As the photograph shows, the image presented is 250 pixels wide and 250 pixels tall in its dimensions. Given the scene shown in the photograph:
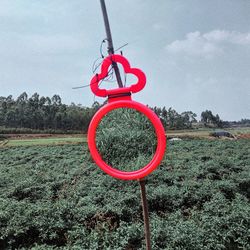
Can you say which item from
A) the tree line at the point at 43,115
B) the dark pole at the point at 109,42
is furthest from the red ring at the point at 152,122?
the tree line at the point at 43,115

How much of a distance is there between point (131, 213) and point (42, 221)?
6.79 feet

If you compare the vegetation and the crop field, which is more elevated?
the vegetation

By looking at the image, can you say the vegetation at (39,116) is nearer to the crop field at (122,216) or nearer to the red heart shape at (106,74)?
the crop field at (122,216)

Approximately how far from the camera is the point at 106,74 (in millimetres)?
1620

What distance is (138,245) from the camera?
4570mm

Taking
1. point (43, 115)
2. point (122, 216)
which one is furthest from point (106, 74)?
point (43, 115)

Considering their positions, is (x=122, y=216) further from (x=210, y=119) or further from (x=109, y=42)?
(x=210, y=119)

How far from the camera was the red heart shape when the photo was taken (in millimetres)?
1528

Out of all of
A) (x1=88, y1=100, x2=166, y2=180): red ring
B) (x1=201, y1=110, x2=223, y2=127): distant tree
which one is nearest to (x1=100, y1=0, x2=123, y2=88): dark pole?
(x1=88, y1=100, x2=166, y2=180): red ring

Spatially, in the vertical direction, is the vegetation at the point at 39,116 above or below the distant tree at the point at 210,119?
above

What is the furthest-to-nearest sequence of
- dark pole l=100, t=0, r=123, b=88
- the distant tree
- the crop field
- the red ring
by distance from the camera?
the distant tree
the crop field
the red ring
dark pole l=100, t=0, r=123, b=88

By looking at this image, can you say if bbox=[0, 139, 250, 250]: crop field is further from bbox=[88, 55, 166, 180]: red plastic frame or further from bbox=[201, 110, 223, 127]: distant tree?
bbox=[201, 110, 223, 127]: distant tree

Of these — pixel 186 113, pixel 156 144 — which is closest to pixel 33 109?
pixel 186 113

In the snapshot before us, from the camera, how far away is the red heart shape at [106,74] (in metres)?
1.53
